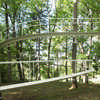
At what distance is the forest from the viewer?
7502mm

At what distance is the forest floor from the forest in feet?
1.81

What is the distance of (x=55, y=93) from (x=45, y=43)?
3598 mm

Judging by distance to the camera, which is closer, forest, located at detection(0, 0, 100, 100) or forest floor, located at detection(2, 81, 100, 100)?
forest floor, located at detection(2, 81, 100, 100)

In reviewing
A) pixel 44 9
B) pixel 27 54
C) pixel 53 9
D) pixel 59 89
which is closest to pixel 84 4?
pixel 53 9

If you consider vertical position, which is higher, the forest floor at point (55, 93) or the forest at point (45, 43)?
the forest at point (45, 43)

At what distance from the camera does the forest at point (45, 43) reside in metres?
7.50

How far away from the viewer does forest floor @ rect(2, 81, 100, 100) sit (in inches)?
279

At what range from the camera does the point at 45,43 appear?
9.02 m

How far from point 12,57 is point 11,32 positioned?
1.88 metres

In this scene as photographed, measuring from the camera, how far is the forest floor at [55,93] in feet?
23.2

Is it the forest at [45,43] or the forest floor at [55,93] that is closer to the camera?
the forest floor at [55,93]

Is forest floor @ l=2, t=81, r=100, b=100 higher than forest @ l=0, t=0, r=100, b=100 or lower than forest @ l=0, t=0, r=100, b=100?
lower

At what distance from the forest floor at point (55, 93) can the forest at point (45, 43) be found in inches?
21.7

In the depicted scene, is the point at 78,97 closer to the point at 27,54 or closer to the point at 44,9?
the point at 27,54
